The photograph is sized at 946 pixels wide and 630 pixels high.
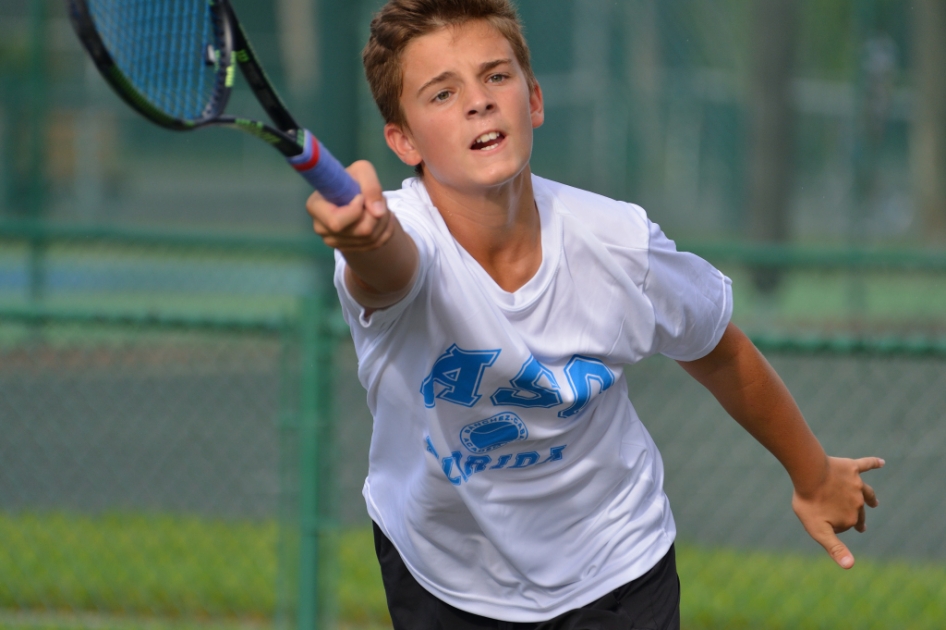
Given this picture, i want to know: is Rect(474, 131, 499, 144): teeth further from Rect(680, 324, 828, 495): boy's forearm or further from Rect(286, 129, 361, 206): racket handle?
Rect(680, 324, 828, 495): boy's forearm

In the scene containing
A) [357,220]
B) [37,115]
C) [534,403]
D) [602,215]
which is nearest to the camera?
[357,220]

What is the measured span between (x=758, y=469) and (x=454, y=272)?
4.29 m

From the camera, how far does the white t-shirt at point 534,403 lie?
222 centimetres

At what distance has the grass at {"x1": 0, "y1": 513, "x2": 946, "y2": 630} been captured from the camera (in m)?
4.32

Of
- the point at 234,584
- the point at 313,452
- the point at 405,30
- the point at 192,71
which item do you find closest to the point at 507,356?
the point at 405,30

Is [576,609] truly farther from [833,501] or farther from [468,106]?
[468,106]

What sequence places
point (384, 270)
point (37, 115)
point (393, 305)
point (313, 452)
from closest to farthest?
point (384, 270)
point (393, 305)
point (313, 452)
point (37, 115)

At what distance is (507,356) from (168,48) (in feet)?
2.78

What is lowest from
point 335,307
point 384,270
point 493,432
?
point 335,307

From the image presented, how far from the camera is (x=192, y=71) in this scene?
2.21 m

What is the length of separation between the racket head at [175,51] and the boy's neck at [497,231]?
0.48m

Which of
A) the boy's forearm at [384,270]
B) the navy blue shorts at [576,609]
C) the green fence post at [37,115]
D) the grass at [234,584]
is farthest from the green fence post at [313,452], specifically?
the green fence post at [37,115]

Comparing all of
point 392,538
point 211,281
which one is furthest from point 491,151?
point 211,281

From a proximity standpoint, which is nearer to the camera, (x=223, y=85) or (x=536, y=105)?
(x=223, y=85)
